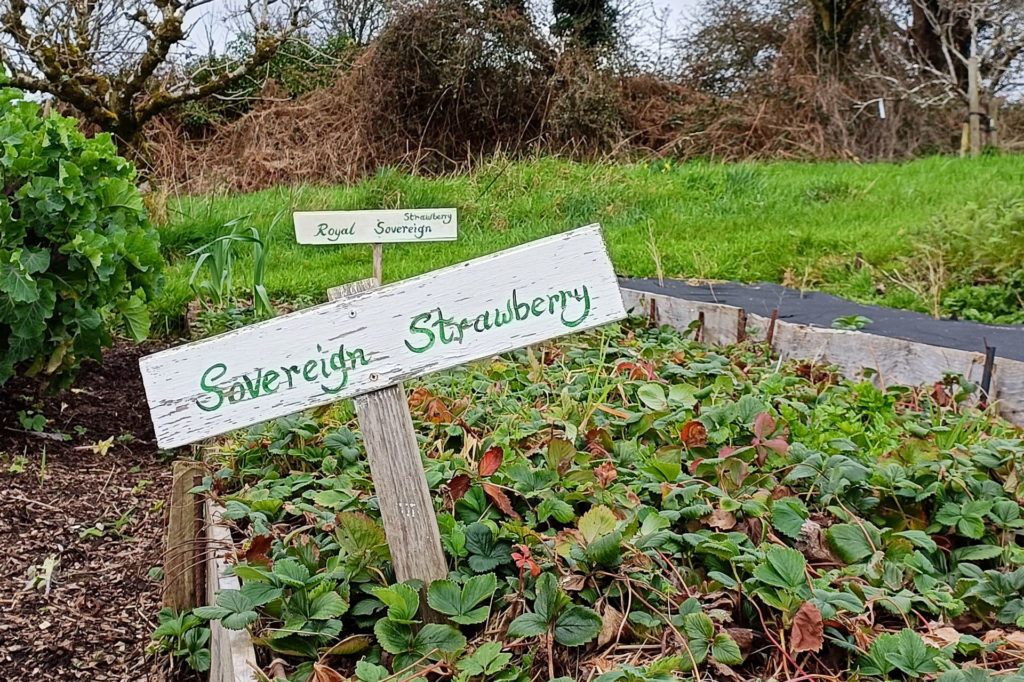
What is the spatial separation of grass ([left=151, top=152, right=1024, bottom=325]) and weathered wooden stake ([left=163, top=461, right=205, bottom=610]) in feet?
8.41

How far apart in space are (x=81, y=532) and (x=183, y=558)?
2.03 ft

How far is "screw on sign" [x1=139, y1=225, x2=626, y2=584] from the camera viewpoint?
120cm

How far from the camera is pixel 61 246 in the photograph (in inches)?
104

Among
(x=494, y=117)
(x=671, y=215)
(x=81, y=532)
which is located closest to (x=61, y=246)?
(x=81, y=532)

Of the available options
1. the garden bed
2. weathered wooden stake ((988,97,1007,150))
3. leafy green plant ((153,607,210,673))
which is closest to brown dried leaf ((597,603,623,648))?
the garden bed

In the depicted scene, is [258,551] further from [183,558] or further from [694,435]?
[694,435]

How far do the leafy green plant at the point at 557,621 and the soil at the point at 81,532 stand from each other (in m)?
0.93

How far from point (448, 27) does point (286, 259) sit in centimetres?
610

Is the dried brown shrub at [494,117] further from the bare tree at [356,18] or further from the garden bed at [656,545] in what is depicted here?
the garden bed at [656,545]

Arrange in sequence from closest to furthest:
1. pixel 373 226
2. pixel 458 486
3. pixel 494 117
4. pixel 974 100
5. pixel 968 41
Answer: pixel 458 486 → pixel 373 226 → pixel 974 100 → pixel 494 117 → pixel 968 41

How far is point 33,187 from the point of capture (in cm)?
257

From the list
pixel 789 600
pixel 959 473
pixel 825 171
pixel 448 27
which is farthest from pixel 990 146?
pixel 789 600

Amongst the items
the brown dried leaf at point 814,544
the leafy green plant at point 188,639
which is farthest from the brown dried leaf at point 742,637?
the leafy green plant at point 188,639

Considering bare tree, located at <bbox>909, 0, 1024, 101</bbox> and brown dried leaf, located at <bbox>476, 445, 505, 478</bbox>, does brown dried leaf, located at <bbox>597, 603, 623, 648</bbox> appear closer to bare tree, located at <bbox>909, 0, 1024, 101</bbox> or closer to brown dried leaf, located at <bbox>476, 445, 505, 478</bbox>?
brown dried leaf, located at <bbox>476, 445, 505, 478</bbox>
